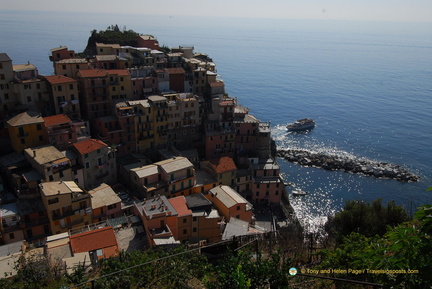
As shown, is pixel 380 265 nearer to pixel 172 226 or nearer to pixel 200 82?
pixel 172 226

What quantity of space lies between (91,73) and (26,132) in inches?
486

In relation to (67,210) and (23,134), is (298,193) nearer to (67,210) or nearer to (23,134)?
(67,210)

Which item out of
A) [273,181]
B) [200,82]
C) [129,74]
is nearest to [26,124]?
[129,74]

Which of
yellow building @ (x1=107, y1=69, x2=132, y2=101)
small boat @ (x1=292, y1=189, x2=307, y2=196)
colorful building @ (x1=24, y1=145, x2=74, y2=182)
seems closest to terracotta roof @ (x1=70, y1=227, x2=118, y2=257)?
colorful building @ (x1=24, y1=145, x2=74, y2=182)

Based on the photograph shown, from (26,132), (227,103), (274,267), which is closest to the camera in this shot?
(274,267)

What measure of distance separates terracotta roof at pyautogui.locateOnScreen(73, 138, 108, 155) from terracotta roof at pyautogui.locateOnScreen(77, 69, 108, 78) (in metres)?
11.0

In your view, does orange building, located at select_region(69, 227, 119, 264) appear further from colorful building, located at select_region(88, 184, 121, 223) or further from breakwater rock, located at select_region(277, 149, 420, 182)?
breakwater rock, located at select_region(277, 149, 420, 182)

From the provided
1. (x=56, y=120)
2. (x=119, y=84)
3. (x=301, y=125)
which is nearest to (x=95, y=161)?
(x=56, y=120)

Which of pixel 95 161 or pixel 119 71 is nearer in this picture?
pixel 95 161

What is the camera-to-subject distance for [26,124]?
38625mm

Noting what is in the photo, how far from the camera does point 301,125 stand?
8262 cm

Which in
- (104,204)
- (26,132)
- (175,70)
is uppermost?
(175,70)

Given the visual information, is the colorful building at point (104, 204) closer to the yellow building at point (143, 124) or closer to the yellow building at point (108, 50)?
the yellow building at point (143, 124)

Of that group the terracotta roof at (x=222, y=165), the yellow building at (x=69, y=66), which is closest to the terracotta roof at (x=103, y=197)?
the terracotta roof at (x=222, y=165)
